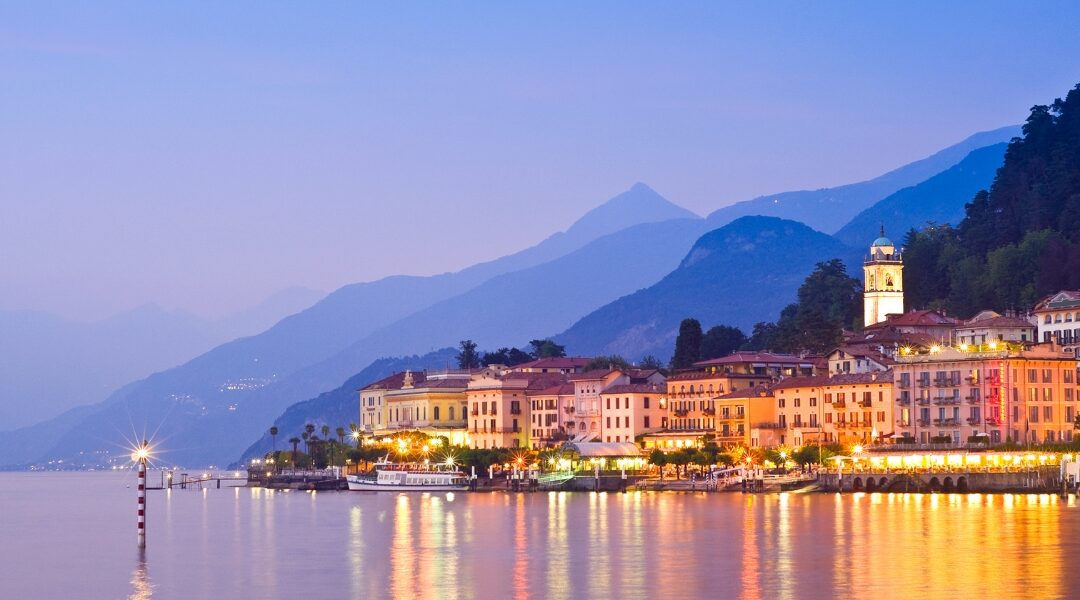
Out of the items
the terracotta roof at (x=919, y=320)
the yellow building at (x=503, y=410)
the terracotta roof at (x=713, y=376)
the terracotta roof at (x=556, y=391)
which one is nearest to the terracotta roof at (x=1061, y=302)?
the terracotta roof at (x=919, y=320)

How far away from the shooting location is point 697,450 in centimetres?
13650

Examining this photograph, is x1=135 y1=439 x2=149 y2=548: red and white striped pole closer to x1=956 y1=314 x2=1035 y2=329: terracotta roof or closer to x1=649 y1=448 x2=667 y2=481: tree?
x1=649 y1=448 x2=667 y2=481: tree

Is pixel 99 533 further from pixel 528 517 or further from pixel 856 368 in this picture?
pixel 856 368

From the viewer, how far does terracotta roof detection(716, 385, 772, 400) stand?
138250 millimetres

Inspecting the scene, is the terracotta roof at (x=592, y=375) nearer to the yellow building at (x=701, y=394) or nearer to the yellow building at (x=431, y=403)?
the yellow building at (x=701, y=394)

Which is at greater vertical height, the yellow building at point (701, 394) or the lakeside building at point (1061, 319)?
the lakeside building at point (1061, 319)

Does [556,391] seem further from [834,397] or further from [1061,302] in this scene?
[1061,302]

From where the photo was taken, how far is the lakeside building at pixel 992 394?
390 feet

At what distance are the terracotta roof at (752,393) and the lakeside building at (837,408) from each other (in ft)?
5.26

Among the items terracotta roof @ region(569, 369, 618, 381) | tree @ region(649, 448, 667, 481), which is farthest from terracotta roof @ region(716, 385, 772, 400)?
terracotta roof @ region(569, 369, 618, 381)

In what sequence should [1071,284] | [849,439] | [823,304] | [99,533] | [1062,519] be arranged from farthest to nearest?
[823,304], [1071,284], [849,439], [99,533], [1062,519]

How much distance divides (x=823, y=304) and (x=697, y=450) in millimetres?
54717

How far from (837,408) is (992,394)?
46.6 ft

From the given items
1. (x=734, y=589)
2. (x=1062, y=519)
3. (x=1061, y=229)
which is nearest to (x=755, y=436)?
(x=1061, y=229)
